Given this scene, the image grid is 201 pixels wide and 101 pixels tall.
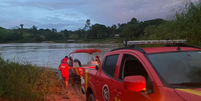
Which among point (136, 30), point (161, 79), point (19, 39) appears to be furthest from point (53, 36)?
point (161, 79)

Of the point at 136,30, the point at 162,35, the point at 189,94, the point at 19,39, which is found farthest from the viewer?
the point at 19,39

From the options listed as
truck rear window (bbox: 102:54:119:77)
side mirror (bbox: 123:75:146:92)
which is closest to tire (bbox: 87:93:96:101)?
truck rear window (bbox: 102:54:119:77)

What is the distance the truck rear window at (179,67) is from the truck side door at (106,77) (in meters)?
0.98

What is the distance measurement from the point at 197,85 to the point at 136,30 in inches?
946

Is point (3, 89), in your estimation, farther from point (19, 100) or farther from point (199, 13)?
point (199, 13)

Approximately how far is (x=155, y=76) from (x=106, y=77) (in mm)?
1393

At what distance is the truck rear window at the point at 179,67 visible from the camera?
2.46 m

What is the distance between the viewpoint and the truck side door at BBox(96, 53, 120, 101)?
138 inches

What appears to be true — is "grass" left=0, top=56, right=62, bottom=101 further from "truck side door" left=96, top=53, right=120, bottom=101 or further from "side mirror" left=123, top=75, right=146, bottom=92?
"side mirror" left=123, top=75, right=146, bottom=92

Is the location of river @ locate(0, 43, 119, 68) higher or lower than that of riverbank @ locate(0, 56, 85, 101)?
lower

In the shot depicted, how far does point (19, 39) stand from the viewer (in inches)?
4257

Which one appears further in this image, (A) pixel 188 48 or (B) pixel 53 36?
(B) pixel 53 36

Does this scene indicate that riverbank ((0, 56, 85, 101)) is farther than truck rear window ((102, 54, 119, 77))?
Yes

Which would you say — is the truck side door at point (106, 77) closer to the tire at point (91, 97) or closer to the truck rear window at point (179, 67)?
the tire at point (91, 97)
